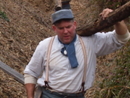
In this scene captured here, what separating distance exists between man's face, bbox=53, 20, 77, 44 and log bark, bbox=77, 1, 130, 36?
0.72 ft

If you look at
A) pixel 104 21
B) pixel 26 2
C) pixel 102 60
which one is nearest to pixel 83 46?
pixel 104 21

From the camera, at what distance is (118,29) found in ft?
9.96

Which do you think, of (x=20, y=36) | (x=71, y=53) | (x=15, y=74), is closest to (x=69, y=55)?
(x=71, y=53)

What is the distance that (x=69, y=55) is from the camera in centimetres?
313

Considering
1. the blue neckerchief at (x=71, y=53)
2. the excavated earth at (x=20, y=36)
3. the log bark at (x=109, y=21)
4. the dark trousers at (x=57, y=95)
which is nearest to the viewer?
the log bark at (x=109, y=21)

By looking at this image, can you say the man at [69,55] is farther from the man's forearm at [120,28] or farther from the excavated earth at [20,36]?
the excavated earth at [20,36]

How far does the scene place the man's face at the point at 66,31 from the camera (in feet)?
10.3

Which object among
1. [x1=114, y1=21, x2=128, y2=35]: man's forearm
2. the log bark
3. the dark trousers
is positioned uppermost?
the log bark

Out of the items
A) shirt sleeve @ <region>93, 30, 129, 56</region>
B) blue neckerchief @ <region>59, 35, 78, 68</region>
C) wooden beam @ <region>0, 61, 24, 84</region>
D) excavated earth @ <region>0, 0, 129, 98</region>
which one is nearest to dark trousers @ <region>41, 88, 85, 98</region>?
blue neckerchief @ <region>59, 35, 78, 68</region>

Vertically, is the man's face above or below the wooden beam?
above

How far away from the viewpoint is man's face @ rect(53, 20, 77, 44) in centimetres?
315

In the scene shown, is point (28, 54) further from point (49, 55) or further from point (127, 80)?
point (49, 55)

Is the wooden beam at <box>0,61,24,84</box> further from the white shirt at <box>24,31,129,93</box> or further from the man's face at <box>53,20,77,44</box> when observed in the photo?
the man's face at <box>53,20,77,44</box>

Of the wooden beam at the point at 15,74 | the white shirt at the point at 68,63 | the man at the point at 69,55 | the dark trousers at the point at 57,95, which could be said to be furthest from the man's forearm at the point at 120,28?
the wooden beam at the point at 15,74
